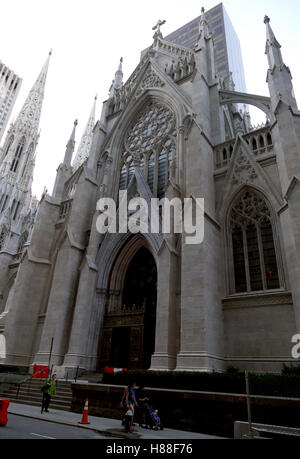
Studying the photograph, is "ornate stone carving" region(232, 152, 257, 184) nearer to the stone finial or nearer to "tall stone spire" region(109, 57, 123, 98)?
"tall stone spire" region(109, 57, 123, 98)

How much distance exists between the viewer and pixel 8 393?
14.0 m

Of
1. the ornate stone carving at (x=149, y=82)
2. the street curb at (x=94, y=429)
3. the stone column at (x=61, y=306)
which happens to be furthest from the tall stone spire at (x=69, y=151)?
the street curb at (x=94, y=429)

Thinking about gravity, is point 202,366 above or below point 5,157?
below

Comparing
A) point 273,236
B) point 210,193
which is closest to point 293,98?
point 210,193

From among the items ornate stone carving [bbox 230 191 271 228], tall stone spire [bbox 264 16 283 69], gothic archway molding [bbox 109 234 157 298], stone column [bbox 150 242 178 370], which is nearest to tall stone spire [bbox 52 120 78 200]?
gothic archway molding [bbox 109 234 157 298]

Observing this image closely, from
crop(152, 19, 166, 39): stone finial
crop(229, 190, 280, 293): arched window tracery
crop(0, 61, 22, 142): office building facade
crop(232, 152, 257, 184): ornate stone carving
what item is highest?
crop(0, 61, 22, 142): office building facade

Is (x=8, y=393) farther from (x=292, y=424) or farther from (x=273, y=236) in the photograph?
(x=273, y=236)

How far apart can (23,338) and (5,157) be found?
35.1m

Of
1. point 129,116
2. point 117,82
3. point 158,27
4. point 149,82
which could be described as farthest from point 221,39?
point 129,116

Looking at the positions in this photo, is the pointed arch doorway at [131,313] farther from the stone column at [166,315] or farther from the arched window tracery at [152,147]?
the arched window tracery at [152,147]

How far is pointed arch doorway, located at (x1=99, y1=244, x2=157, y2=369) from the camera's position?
1562 centimetres

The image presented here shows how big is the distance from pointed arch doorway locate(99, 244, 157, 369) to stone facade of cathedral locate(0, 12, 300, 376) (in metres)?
0.07

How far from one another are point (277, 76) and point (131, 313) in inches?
592

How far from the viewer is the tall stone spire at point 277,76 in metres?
15.0
